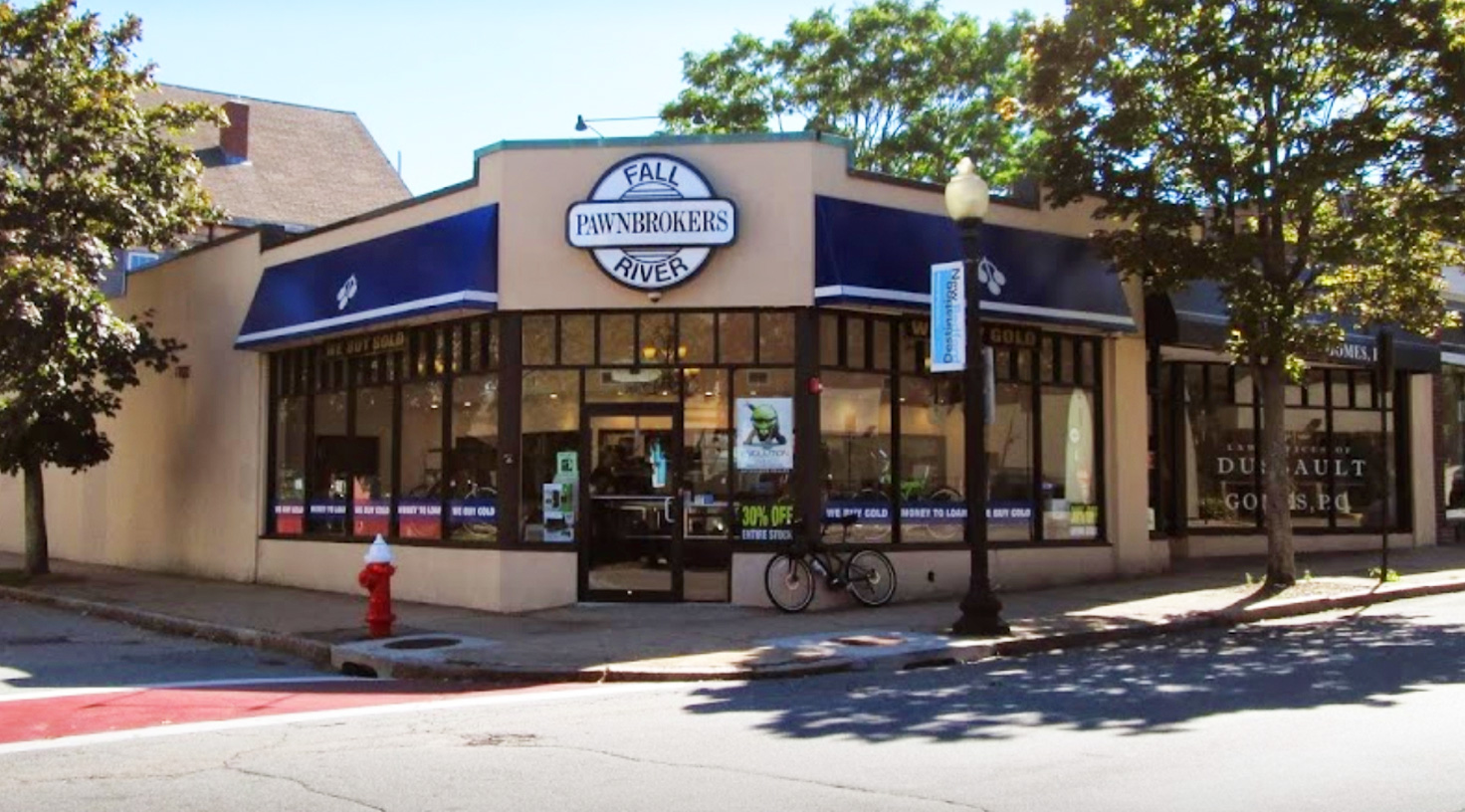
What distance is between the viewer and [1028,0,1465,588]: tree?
14406 millimetres

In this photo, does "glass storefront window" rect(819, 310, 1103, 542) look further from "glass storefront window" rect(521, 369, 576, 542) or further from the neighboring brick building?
the neighboring brick building

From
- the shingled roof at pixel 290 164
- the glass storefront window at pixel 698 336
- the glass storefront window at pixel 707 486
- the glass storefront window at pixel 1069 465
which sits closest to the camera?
the glass storefront window at pixel 707 486

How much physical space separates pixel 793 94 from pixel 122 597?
64.6 ft

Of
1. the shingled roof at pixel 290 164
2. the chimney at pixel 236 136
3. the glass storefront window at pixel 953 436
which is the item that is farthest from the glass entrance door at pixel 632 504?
the chimney at pixel 236 136

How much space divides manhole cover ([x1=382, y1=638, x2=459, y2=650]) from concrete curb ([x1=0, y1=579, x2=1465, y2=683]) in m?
0.44

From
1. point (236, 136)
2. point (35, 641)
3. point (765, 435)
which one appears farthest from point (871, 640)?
point (236, 136)

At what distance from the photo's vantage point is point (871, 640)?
1238 cm

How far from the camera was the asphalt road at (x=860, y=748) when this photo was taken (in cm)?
655

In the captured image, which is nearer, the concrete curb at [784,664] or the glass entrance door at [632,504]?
the concrete curb at [784,664]

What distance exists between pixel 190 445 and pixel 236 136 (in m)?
18.0

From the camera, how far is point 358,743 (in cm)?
830

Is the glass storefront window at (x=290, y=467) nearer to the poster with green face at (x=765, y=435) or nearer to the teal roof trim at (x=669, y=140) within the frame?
the teal roof trim at (x=669, y=140)

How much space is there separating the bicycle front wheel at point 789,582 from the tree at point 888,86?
715 inches

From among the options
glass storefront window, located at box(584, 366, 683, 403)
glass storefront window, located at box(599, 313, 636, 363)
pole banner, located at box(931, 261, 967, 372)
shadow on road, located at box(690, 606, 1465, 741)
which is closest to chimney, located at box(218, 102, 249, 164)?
glass storefront window, located at box(599, 313, 636, 363)
